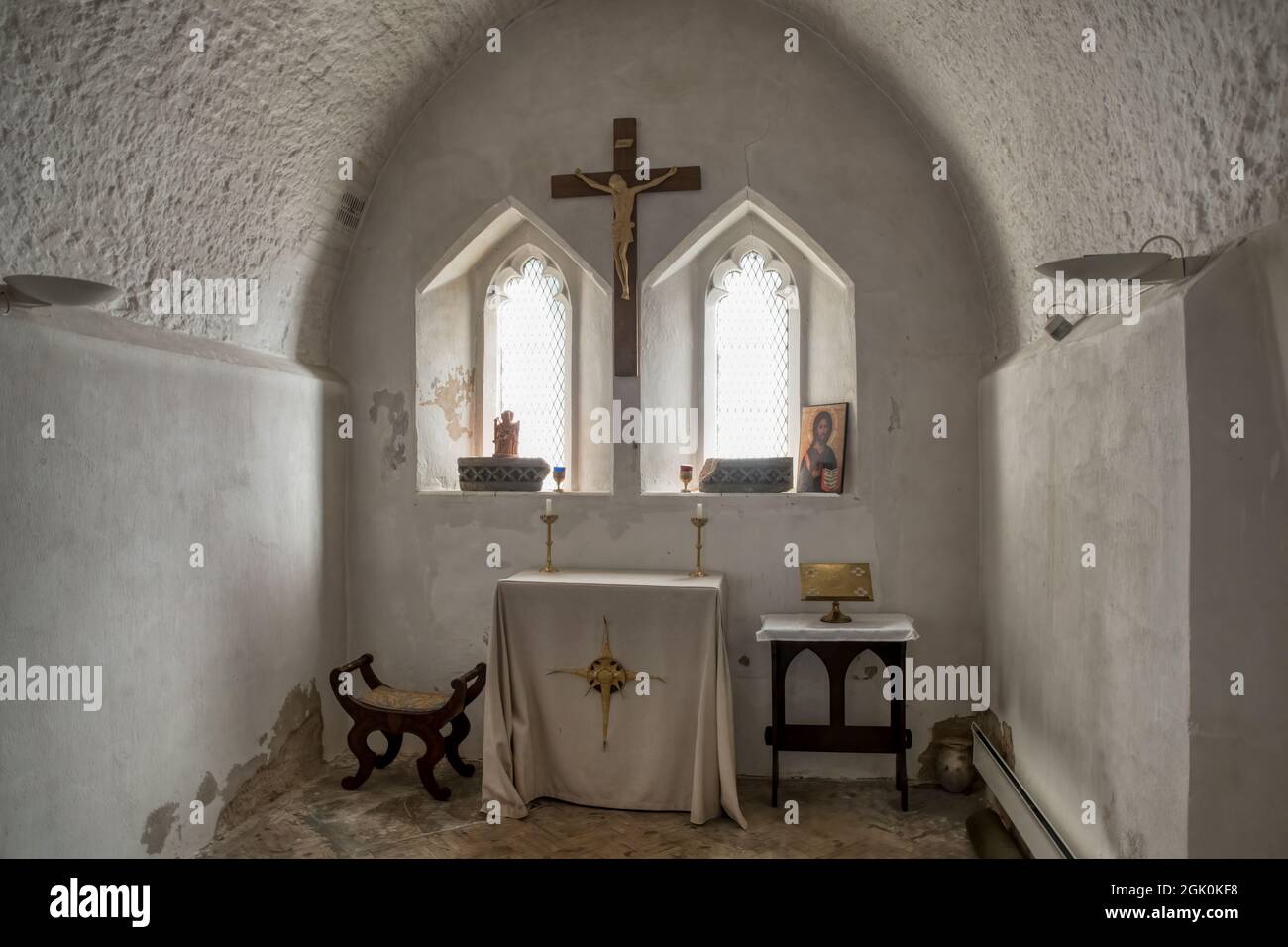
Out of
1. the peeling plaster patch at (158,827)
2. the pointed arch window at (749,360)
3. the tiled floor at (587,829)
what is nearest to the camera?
the peeling plaster patch at (158,827)

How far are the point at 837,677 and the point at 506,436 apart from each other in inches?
92.3

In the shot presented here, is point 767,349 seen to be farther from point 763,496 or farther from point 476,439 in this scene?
point 476,439

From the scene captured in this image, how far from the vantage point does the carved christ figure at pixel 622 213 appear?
510 centimetres

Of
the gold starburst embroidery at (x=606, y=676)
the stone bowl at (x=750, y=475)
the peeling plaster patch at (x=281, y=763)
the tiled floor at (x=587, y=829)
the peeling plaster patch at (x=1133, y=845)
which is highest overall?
the stone bowl at (x=750, y=475)

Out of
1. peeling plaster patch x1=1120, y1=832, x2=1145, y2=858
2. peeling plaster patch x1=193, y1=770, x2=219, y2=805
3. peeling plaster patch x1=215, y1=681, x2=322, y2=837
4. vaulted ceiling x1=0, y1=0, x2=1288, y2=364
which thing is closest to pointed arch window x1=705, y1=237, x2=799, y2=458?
vaulted ceiling x1=0, y1=0, x2=1288, y2=364

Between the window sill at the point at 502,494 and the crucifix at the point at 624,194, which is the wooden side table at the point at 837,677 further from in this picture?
the crucifix at the point at 624,194

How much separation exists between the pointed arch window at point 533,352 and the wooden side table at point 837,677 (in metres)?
1.95

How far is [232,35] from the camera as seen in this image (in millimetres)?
3750

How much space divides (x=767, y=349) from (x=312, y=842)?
3.63 metres

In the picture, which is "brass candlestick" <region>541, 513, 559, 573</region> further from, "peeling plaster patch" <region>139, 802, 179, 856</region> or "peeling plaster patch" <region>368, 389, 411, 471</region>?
"peeling plaster patch" <region>139, 802, 179, 856</region>

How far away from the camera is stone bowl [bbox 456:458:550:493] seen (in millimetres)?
5211

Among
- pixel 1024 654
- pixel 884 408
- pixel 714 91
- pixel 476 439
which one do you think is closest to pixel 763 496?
pixel 884 408

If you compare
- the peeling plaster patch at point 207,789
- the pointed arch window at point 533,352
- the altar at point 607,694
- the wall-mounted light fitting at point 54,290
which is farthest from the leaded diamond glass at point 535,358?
the wall-mounted light fitting at point 54,290

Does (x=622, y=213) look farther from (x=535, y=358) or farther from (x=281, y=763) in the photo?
(x=281, y=763)
